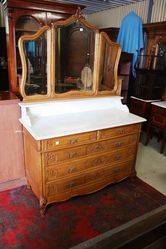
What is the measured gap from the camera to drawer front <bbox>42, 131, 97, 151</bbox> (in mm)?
1848

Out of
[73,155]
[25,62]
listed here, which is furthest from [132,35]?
[73,155]

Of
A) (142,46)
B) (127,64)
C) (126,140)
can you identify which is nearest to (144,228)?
(126,140)

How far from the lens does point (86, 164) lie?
2137 mm

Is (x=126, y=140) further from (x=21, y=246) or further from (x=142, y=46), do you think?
(x=142, y=46)

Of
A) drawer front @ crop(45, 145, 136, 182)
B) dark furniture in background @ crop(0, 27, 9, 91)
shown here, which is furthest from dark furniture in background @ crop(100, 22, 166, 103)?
dark furniture in background @ crop(0, 27, 9, 91)

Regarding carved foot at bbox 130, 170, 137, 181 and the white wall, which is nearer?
carved foot at bbox 130, 170, 137, 181

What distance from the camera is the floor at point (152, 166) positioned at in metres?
2.64

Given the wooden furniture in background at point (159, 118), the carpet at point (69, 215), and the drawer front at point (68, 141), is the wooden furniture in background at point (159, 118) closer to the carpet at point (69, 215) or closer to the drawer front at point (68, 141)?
the carpet at point (69, 215)

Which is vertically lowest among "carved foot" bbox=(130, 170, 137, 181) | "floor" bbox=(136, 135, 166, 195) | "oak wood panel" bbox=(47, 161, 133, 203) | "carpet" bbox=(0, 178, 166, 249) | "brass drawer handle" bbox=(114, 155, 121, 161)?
"carpet" bbox=(0, 178, 166, 249)

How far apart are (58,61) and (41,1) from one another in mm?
917

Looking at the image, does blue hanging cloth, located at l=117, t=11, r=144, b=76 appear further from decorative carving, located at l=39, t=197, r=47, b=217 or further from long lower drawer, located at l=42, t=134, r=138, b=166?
decorative carving, located at l=39, t=197, r=47, b=217

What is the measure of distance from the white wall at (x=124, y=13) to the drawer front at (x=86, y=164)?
2.71m

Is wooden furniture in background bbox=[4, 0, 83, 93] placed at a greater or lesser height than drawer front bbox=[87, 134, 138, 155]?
greater

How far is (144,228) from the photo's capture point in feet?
2.52
